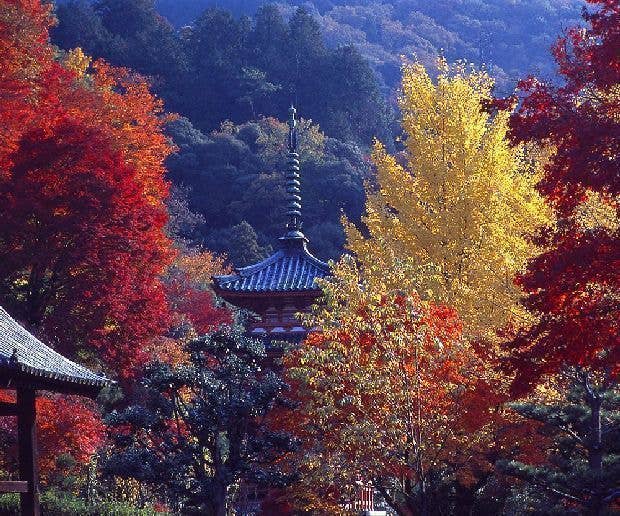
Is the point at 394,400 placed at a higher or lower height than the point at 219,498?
higher

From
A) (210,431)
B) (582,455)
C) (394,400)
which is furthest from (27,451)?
(582,455)

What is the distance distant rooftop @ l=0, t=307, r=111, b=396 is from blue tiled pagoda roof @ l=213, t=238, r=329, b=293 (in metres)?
7.01

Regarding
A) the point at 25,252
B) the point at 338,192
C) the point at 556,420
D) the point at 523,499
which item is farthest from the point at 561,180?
the point at 338,192

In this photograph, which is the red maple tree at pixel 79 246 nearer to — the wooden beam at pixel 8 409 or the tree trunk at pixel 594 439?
the wooden beam at pixel 8 409

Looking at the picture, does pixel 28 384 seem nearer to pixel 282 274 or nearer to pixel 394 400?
pixel 394 400

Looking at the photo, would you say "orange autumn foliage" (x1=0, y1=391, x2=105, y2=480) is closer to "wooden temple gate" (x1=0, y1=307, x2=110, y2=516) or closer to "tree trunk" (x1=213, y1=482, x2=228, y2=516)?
"tree trunk" (x1=213, y1=482, x2=228, y2=516)

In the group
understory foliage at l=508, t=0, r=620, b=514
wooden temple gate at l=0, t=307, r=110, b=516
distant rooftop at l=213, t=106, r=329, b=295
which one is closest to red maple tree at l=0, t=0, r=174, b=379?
distant rooftop at l=213, t=106, r=329, b=295

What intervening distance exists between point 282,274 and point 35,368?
9.29 m

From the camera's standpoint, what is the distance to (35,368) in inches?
409

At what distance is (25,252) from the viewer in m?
21.2

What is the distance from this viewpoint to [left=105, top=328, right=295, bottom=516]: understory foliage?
13.3 metres

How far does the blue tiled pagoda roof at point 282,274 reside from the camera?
18.7 metres

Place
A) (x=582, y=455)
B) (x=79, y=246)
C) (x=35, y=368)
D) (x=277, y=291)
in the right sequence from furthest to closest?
(x=79, y=246) → (x=277, y=291) → (x=582, y=455) → (x=35, y=368)

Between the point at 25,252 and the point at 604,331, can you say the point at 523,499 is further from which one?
the point at 25,252
